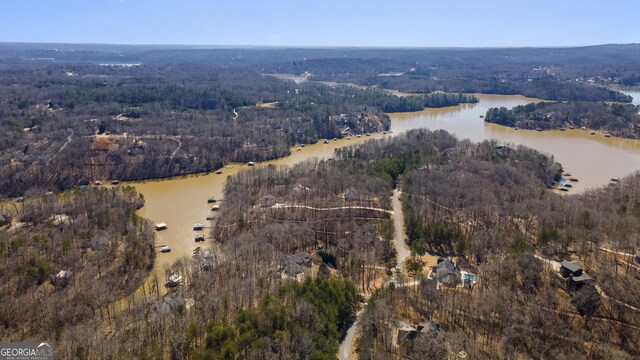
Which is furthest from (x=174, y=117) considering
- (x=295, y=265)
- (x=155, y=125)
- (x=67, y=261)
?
(x=295, y=265)

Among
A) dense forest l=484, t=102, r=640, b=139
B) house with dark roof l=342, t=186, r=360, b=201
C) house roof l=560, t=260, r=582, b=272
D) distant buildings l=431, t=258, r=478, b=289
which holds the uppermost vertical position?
dense forest l=484, t=102, r=640, b=139

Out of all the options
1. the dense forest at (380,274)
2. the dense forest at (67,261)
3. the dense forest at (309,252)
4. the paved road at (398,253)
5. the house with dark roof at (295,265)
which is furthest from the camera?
the house with dark roof at (295,265)

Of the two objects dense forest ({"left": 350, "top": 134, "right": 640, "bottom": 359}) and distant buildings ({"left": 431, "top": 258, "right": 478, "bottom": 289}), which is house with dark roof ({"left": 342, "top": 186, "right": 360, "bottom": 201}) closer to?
dense forest ({"left": 350, "top": 134, "right": 640, "bottom": 359})

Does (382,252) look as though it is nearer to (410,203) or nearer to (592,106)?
(410,203)

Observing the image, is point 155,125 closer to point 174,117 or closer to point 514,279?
point 174,117

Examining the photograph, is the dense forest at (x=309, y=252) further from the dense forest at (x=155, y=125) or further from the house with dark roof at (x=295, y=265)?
the dense forest at (x=155, y=125)

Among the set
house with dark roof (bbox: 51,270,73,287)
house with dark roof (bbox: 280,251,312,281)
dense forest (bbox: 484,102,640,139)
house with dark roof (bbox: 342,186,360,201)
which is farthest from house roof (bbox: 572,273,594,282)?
dense forest (bbox: 484,102,640,139)

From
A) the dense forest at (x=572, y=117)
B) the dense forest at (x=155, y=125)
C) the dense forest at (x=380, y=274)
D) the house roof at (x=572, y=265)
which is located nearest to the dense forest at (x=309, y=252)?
the dense forest at (x=380, y=274)
